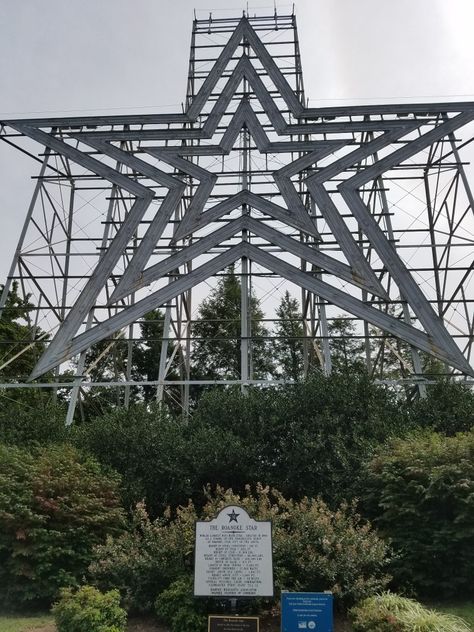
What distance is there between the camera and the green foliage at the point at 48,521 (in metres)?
9.88

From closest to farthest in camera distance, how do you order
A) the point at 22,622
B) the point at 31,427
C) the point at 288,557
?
the point at 22,622
the point at 288,557
the point at 31,427

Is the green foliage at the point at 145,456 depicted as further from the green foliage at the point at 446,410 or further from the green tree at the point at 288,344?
the green tree at the point at 288,344

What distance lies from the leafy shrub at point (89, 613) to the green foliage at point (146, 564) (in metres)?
1.06

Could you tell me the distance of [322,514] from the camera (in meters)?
9.91

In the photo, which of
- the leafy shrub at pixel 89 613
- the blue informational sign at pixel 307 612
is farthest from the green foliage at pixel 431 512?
the leafy shrub at pixel 89 613

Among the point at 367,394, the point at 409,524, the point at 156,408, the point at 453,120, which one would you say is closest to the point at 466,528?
the point at 409,524

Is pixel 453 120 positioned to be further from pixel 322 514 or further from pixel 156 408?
pixel 322 514

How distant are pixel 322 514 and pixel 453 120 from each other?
1456cm

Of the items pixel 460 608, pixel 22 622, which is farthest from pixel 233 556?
pixel 460 608

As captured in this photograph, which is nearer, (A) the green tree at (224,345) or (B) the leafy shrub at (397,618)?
(B) the leafy shrub at (397,618)

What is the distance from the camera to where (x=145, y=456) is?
42.8ft

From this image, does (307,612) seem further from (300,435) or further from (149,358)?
(149,358)

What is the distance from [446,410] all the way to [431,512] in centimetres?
438

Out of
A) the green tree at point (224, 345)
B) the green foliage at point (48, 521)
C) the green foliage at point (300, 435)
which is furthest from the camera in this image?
the green tree at point (224, 345)
